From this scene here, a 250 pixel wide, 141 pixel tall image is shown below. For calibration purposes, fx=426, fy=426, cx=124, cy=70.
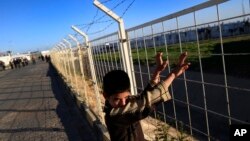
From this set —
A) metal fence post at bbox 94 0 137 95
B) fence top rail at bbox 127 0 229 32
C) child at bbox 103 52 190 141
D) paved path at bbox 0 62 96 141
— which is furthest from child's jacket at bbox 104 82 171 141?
paved path at bbox 0 62 96 141

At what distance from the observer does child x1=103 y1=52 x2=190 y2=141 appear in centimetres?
253

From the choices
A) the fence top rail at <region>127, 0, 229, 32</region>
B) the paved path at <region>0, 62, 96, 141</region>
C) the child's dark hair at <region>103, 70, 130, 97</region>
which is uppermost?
Answer: the fence top rail at <region>127, 0, 229, 32</region>

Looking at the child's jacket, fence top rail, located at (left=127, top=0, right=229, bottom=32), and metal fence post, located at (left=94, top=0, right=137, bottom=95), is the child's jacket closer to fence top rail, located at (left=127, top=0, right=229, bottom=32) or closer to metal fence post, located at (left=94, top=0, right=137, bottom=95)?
fence top rail, located at (left=127, top=0, right=229, bottom=32)

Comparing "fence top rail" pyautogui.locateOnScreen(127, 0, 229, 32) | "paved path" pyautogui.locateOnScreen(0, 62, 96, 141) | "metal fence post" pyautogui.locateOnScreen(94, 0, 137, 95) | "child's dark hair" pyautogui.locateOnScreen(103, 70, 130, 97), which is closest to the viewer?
"child's dark hair" pyautogui.locateOnScreen(103, 70, 130, 97)

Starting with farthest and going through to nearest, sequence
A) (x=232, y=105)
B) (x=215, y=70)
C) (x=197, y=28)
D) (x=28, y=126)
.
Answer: (x=215, y=70)
(x=232, y=105)
(x=28, y=126)
(x=197, y=28)

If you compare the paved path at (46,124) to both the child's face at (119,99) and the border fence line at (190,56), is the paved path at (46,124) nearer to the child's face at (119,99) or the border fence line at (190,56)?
the border fence line at (190,56)

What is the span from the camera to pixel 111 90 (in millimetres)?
2689

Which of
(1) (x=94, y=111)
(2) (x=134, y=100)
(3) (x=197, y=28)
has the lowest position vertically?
(1) (x=94, y=111)

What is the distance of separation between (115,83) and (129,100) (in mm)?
139

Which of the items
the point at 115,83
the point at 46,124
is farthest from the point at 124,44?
the point at 46,124

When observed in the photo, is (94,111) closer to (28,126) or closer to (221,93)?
(28,126)

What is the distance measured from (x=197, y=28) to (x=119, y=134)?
1.10 m

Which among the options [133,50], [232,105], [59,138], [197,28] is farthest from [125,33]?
[232,105]

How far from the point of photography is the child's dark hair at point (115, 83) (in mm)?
2678
